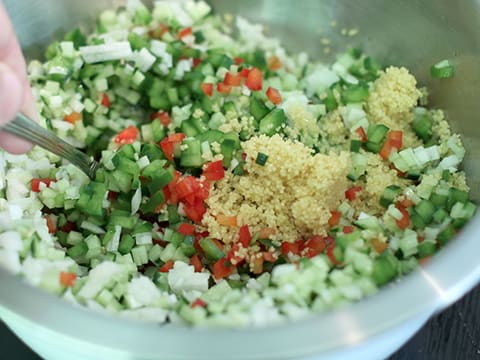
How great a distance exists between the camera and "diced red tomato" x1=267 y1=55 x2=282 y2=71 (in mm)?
1677

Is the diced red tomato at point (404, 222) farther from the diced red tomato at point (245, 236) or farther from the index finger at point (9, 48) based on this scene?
the index finger at point (9, 48)

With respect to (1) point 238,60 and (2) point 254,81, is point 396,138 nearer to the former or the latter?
(2) point 254,81

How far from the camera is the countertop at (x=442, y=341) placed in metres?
1.38

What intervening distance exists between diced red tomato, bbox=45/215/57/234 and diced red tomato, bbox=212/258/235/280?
323mm

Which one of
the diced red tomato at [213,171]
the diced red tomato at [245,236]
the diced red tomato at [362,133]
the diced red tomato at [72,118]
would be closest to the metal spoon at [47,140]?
the diced red tomato at [72,118]

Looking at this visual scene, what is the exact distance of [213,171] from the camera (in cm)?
131

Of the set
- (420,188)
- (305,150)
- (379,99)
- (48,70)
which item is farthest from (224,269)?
(48,70)

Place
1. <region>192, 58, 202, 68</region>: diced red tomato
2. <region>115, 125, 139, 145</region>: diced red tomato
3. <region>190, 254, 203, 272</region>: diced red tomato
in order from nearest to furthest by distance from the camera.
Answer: <region>190, 254, 203, 272</region>: diced red tomato, <region>115, 125, 139, 145</region>: diced red tomato, <region>192, 58, 202, 68</region>: diced red tomato

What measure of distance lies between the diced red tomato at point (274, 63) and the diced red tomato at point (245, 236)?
22.2 inches

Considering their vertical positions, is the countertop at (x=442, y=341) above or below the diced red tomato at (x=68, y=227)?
below

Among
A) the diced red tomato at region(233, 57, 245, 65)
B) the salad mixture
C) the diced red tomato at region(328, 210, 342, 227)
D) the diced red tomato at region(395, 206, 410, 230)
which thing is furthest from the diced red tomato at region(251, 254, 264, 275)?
the diced red tomato at region(233, 57, 245, 65)

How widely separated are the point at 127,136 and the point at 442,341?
2.62 ft

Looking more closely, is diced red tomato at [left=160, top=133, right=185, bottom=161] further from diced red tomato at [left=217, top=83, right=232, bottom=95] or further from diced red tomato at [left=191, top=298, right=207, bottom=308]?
diced red tomato at [left=191, top=298, right=207, bottom=308]

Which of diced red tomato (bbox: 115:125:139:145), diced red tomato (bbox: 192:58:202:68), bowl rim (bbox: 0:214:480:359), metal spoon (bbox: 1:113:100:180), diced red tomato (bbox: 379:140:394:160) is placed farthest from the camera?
diced red tomato (bbox: 192:58:202:68)
